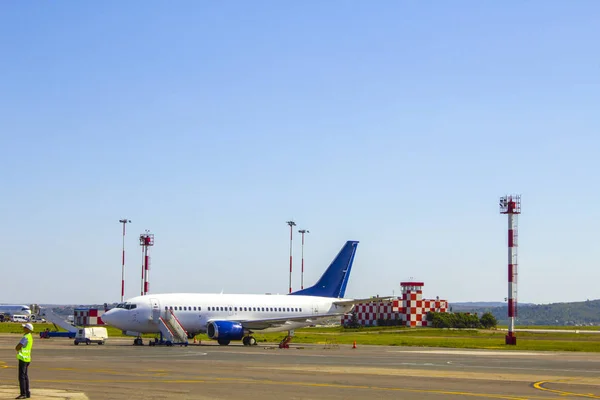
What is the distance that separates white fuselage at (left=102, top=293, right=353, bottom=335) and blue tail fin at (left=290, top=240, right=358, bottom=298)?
144cm

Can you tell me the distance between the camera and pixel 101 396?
22.5m

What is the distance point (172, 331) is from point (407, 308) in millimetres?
55647

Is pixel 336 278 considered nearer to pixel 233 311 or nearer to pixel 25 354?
pixel 233 311

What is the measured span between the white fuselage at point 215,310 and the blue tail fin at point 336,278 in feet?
4.71

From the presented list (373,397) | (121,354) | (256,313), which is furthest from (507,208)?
(373,397)

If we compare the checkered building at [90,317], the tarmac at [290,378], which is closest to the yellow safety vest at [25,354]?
the tarmac at [290,378]

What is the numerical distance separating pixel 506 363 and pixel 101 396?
996 inches

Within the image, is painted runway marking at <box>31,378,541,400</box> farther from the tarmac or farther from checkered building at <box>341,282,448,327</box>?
checkered building at <box>341,282,448,327</box>

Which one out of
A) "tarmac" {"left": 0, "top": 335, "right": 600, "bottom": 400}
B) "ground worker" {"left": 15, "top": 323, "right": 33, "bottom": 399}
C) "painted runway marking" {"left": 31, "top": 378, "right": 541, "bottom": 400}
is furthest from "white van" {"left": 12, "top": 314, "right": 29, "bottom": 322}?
"ground worker" {"left": 15, "top": 323, "right": 33, "bottom": 399}

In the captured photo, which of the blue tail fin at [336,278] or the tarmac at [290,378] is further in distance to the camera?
the blue tail fin at [336,278]

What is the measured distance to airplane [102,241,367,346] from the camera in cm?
6041

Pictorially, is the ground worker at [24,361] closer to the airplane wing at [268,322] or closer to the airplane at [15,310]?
the airplane wing at [268,322]

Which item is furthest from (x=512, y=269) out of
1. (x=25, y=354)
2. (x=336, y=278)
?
(x=25, y=354)

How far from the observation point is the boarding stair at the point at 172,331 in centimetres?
5950
